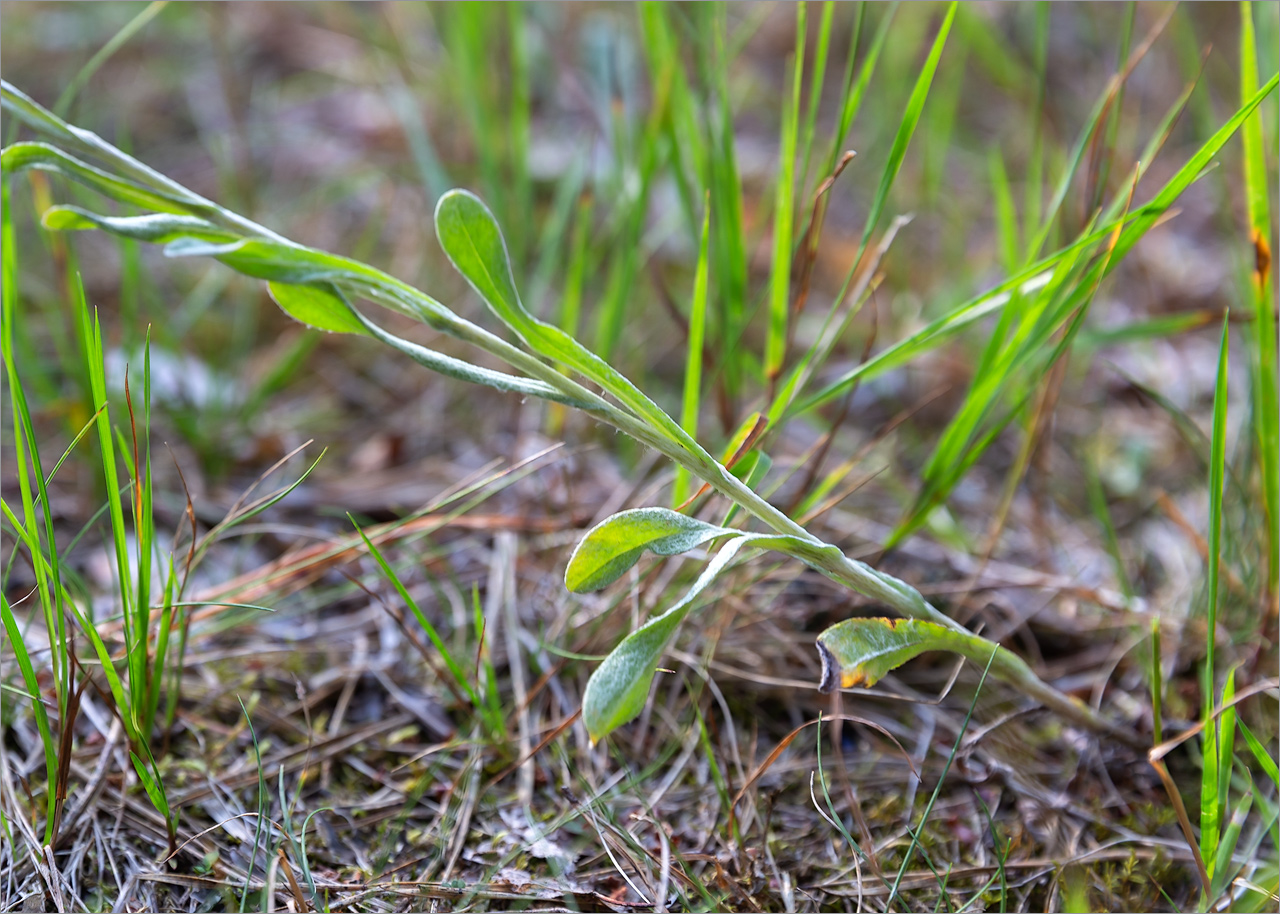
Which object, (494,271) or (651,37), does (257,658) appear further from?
(651,37)

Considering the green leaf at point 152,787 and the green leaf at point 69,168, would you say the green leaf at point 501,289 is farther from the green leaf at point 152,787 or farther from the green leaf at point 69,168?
the green leaf at point 152,787

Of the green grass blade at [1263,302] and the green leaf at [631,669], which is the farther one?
the green grass blade at [1263,302]

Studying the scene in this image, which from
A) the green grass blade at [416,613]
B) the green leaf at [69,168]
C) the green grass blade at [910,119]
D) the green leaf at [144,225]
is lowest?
the green grass blade at [416,613]

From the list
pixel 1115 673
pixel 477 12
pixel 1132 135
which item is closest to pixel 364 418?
pixel 477 12

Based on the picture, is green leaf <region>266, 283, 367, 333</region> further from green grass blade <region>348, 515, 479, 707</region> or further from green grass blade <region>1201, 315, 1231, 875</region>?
green grass blade <region>1201, 315, 1231, 875</region>

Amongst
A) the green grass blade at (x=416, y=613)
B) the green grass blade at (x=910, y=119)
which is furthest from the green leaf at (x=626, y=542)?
the green grass blade at (x=910, y=119)

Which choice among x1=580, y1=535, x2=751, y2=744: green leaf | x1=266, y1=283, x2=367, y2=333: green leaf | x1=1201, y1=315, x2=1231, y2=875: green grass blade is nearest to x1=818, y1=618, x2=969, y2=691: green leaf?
x1=580, y1=535, x2=751, y2=744: green leaf

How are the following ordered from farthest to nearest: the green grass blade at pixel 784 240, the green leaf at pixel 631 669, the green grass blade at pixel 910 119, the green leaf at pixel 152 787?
the green grass blade at pixel 784 240 → the green grass blade at pixel 910 119 → the green leaf at pixel 152 787 → the green leaf at pixel 631 669
